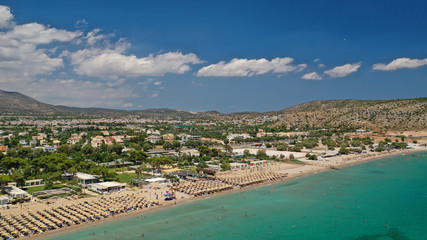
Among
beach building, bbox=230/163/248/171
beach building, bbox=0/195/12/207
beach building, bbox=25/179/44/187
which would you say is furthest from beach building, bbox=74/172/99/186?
beach building, bbox=230/163/248/171

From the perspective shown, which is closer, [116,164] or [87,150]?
[116,164]

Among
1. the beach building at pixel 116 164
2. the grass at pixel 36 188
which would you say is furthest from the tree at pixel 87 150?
the grass at pixel 36 188

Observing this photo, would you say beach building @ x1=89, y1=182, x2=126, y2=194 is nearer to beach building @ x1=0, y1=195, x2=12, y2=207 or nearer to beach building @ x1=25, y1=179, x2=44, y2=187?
beach building @ x1=25, y1=179, x2=44, y2=187

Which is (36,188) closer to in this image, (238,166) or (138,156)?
(138,156)

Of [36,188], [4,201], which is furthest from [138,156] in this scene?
[4,201]

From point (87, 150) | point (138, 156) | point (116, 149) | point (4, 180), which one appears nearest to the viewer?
point (4, 180)

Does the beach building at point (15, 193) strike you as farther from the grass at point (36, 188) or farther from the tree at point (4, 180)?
the grass at point (36, 188)
